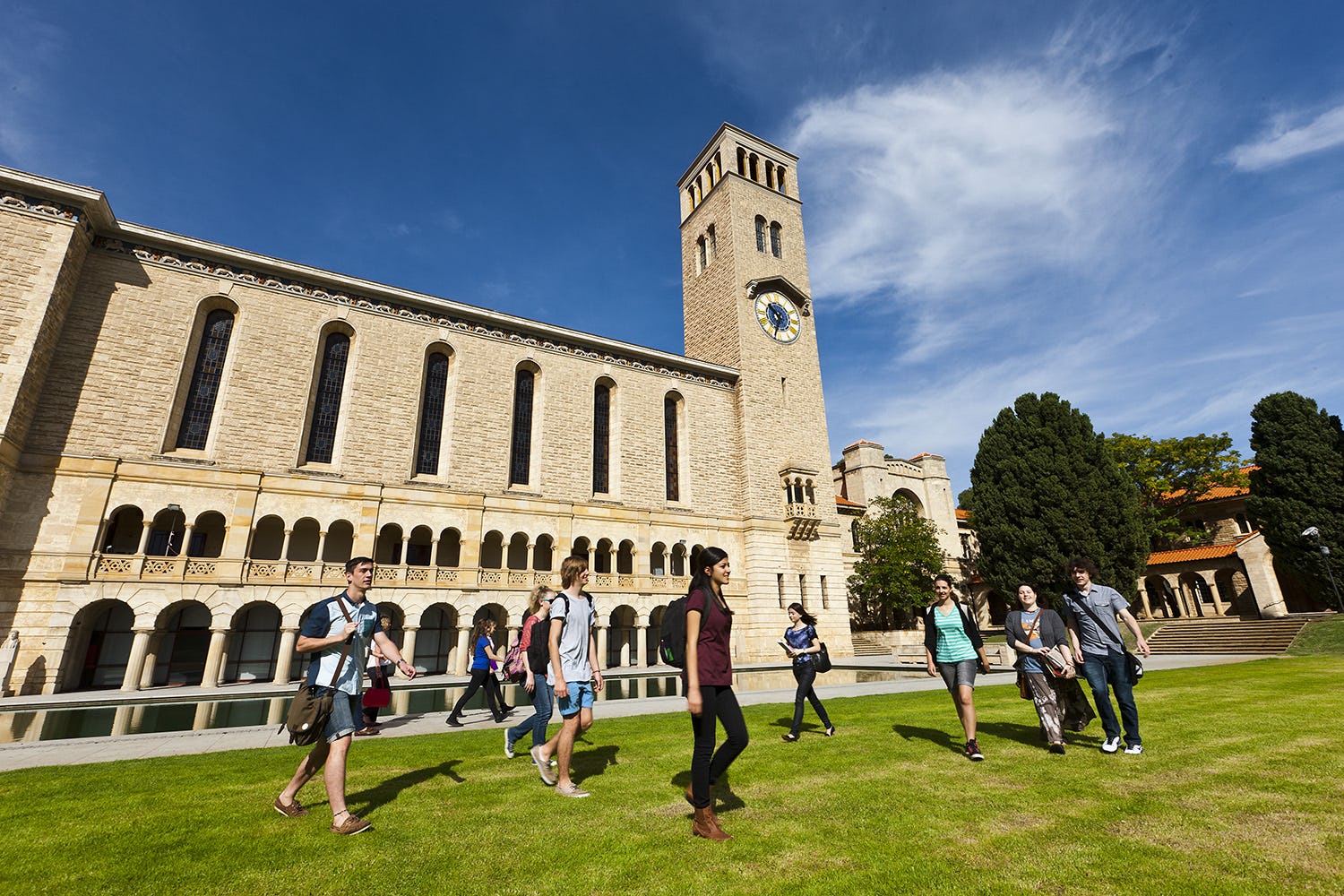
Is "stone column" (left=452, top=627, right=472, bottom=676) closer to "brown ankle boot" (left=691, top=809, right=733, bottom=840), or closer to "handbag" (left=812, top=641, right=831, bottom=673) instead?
"handbag" (left=812, top=641, right=831, bottom=673)

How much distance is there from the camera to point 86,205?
20.2 metres

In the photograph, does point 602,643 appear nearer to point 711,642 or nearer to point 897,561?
point 897,561

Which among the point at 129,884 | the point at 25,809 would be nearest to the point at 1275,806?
the point at 129,884

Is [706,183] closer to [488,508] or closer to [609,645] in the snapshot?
[488,508]

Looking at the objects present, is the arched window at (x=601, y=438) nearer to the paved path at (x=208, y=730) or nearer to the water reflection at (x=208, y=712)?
the water reflection at (x=208, y=712)

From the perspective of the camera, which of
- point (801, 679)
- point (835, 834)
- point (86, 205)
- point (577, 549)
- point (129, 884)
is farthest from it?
point (577, 549)

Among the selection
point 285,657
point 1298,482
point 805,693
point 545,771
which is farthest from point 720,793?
point 1298,482

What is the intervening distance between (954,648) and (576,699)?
449cm

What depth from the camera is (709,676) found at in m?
4.59

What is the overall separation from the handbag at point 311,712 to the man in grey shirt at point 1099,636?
7.70m

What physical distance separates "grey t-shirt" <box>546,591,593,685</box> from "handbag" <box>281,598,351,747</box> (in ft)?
6.17

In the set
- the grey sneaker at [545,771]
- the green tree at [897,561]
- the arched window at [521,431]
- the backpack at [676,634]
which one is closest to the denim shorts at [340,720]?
the grey sneaker at [545,771]

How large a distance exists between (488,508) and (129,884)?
72.4ft

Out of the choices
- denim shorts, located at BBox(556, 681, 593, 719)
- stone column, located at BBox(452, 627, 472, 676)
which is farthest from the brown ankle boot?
stone column, located at BBox(452, 627, 472, 676)
